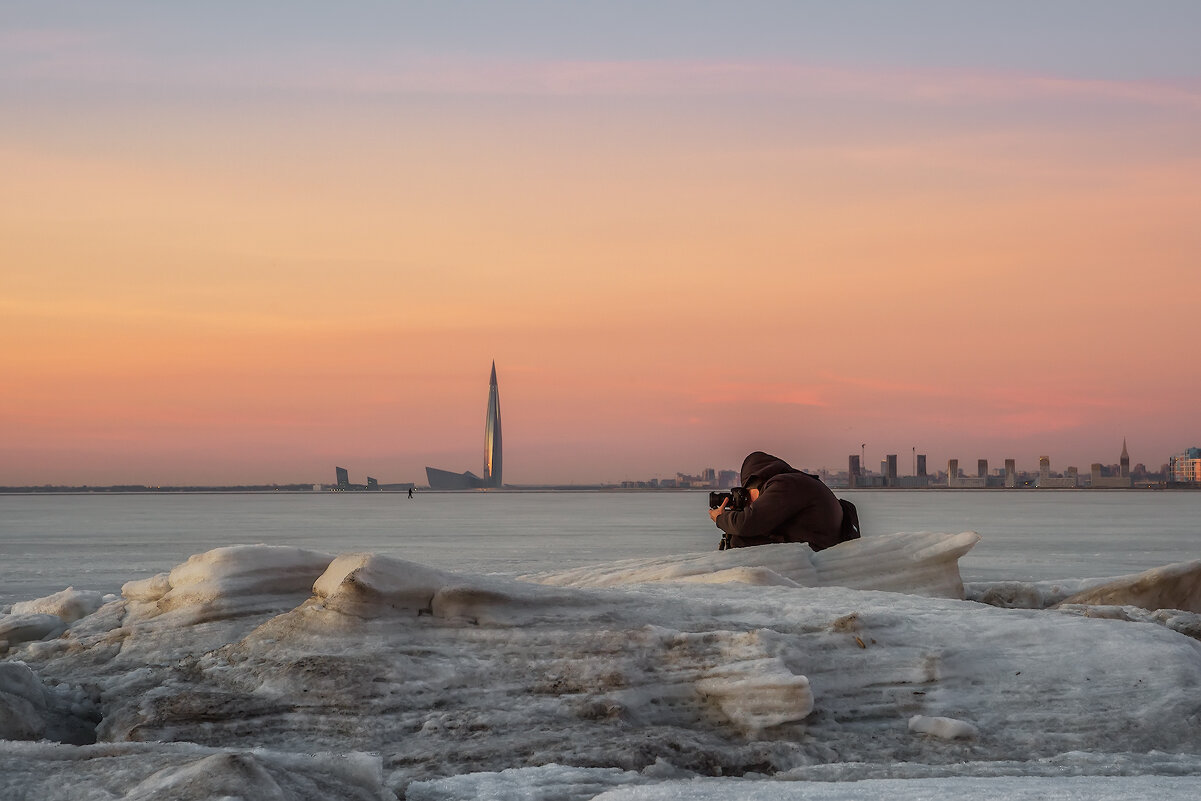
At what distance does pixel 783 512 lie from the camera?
898 cm

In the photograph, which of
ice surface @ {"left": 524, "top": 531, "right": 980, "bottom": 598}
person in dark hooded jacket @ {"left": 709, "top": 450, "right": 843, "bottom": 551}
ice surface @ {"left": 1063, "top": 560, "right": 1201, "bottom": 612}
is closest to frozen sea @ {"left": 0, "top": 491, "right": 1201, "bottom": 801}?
ice surface @ {"left": 524, "top": 531, "right": 980, "bottom": 598}

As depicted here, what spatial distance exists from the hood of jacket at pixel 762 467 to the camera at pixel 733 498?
0.11 metres

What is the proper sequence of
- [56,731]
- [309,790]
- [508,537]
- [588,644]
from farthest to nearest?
[508,537] < [588,644] < [56,731] < [309,790]

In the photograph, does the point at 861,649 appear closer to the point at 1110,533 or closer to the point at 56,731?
the point at 56,731

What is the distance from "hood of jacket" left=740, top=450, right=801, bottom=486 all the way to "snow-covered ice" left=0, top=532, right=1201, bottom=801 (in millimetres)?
2696

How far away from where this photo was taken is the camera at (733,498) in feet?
30.8

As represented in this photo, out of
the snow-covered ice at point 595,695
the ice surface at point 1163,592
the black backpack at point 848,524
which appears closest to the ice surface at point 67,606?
the snow-covered ice at point 595,695

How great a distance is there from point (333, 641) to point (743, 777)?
2.05 metres

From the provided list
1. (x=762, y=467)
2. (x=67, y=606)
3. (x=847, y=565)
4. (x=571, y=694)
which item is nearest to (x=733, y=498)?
(x=762, y=467)

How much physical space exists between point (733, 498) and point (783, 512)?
64 cm

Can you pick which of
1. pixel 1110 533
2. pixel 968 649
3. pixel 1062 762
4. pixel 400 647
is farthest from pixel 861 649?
pixel 1110 533

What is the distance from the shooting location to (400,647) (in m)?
5.45

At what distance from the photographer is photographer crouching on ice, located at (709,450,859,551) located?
8961mm

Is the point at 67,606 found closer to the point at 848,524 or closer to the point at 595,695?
the point at 595,695
